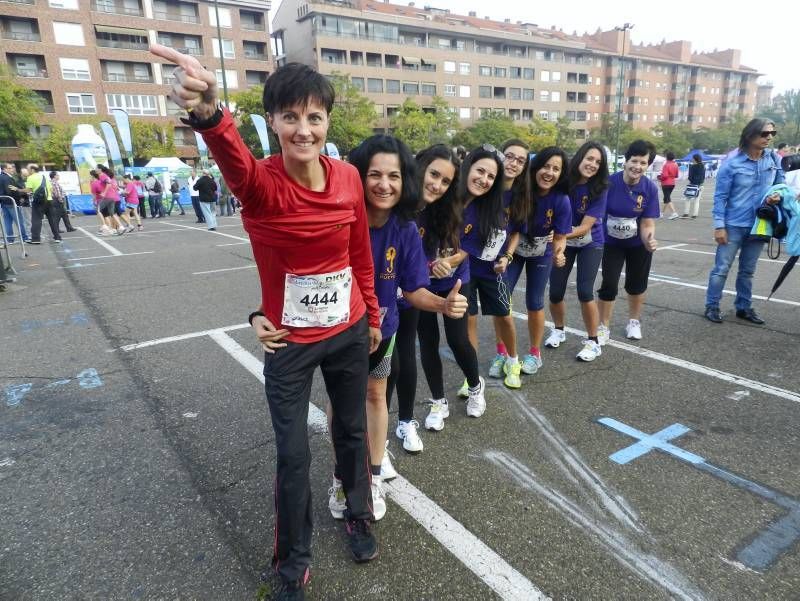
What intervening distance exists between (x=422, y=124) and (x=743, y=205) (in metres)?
56.1

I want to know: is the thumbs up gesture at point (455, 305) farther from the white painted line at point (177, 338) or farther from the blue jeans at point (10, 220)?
the blue jeans at point (10, 220)

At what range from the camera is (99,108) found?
48.8 meters

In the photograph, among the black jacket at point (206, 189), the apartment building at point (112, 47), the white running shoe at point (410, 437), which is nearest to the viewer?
the white running shoe at point (410, 437)

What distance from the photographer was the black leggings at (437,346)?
3.26m

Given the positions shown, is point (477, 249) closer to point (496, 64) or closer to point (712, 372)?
point (712, 372)

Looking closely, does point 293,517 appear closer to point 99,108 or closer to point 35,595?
point 35,595

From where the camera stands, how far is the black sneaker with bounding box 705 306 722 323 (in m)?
5.48

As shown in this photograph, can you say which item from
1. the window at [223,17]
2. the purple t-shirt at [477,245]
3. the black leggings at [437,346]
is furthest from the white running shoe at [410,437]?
the window at [223,17]


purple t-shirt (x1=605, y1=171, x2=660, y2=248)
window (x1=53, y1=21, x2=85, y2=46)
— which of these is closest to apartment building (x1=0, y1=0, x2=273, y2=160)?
window (x1=53, y1=21, x2=85, y2=46)

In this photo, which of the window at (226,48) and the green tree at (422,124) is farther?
the green tree at (422,124)

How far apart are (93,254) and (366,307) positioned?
10.9m

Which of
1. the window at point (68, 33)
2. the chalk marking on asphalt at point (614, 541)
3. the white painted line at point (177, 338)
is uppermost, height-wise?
the window at point (68, 33)

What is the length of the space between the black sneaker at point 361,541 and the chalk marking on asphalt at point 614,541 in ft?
3.02

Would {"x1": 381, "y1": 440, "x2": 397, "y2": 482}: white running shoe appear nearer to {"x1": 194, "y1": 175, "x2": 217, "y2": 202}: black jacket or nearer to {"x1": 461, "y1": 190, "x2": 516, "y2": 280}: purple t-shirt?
{"x1": 461, "y1": 190, "x2": 516, "y2": 280}: purple t-shirt
